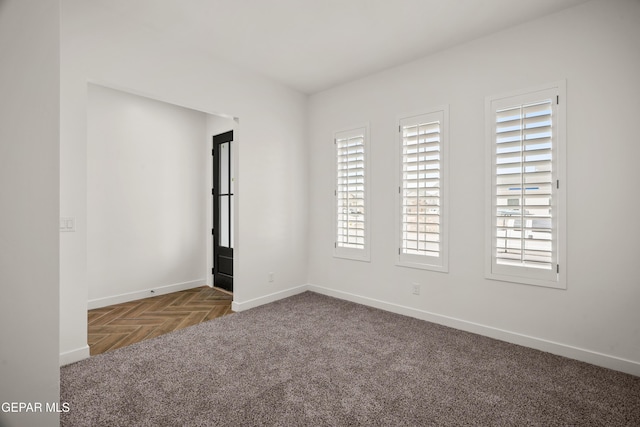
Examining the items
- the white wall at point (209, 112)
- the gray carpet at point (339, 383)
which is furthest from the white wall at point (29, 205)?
the white wall at point (209, 112)

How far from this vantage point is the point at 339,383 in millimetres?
2123

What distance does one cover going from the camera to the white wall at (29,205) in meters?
0.91

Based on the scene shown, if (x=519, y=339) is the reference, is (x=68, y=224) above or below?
above

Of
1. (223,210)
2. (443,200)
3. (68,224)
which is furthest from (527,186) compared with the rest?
(223,210)

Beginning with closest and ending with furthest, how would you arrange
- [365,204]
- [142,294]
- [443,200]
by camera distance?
[443,200]
[365,204]
[142,294]

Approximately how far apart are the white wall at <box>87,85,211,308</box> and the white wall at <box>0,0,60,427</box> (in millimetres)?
3156

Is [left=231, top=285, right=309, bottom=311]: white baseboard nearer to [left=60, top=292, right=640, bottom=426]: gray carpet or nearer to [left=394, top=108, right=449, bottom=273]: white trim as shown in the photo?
[left=60, top=292, right=640, bottom=426]: gray carpet

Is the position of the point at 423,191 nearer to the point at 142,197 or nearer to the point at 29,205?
the point at 29,205

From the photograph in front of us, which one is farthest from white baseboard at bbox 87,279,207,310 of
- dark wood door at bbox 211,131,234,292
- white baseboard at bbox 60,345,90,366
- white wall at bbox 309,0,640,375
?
white wall at bbox 309,0,640,375

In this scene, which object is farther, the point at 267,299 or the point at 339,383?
the point at 267,299

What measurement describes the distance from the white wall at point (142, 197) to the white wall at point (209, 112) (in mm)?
1353

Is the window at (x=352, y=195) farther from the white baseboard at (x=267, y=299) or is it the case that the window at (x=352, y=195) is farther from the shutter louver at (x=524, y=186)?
the shutter louver at (x=524, y=186)

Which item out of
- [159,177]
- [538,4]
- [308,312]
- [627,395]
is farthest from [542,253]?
[159,177]

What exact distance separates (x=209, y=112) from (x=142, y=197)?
1649 millimetres
